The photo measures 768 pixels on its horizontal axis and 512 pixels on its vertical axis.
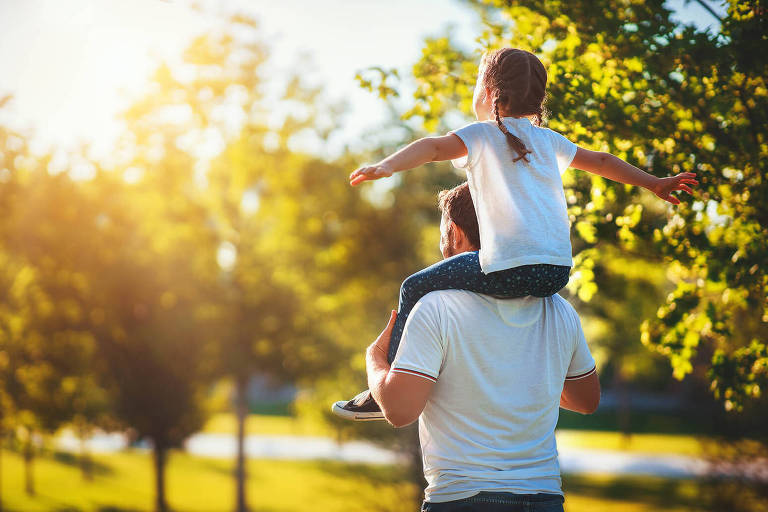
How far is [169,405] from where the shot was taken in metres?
15.9

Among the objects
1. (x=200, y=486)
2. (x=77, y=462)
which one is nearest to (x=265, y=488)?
(x=200, y=486)

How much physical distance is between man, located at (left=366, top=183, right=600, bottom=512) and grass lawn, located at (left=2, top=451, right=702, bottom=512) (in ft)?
38.2

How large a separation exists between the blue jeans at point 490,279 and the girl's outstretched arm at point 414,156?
278 mm

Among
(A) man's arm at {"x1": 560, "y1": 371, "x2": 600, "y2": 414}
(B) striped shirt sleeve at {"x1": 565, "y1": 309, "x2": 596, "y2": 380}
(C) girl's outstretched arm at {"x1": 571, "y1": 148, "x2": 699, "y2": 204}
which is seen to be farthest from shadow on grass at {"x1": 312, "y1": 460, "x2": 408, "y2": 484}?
(C) girl's outstretched arm at {"x1": 571, "y1": 148, "x2": 699, "y2": 204}

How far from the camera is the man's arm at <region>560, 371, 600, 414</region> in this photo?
222 cm

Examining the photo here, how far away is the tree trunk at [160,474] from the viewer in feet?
54.0

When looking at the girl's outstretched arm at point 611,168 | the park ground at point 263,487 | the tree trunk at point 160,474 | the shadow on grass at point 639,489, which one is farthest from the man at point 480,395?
the tree trunk at point 160,474

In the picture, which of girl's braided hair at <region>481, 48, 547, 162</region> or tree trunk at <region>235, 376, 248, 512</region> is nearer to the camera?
girl's braided hair at <region>481, 48, 547, 162</region>

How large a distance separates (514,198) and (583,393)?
27.9 inches

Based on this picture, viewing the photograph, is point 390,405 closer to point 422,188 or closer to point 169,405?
point 422,188

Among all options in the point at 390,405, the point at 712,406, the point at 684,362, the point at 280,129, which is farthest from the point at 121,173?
the point at 390,405

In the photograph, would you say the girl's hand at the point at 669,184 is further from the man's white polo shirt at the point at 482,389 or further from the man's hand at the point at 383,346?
the man's hand at the point at 383,346

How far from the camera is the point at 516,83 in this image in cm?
208

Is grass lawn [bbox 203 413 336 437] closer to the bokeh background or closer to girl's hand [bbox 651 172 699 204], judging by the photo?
the bokeh background
